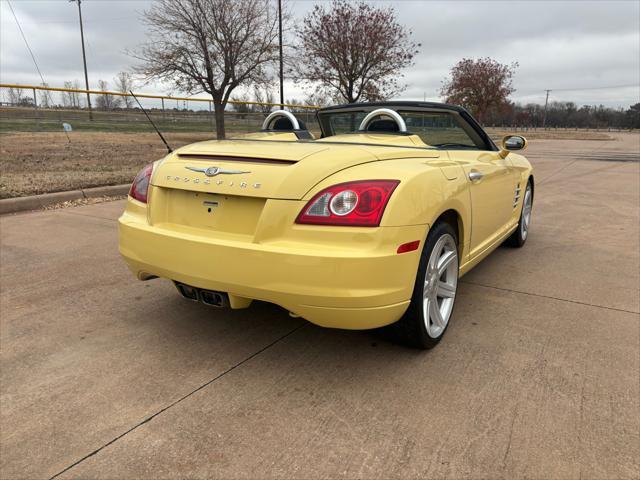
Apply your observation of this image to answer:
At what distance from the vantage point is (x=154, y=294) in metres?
3.52

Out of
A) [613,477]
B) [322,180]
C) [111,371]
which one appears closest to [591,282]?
[613,477]

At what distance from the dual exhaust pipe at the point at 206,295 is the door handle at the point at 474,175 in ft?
5.58

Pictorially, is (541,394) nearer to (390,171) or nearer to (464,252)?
(464,252)

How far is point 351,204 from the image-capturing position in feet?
7.07

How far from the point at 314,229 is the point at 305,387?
804 millimetres

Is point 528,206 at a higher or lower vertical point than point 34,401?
higher

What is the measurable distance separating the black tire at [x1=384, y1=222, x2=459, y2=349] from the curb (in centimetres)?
569

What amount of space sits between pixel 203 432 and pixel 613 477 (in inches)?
63.6

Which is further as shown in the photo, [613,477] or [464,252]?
[464,252]

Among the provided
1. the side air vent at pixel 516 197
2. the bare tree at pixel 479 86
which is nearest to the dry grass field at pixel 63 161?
the side air vent at pixel 516 197

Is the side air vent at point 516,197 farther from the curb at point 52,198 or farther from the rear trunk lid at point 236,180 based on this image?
the curb at point 52,198

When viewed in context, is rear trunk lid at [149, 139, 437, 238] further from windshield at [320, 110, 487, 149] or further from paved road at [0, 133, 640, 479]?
windshield at [320, 110, 487, 149]

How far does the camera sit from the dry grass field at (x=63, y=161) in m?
7.37

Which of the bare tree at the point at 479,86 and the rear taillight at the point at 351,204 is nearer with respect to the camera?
the rear taillight at the point at 351,204
